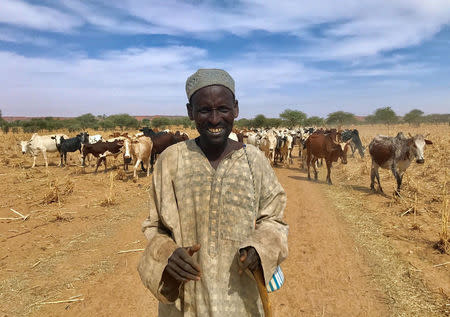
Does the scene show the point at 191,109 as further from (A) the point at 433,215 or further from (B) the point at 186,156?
(A) the point at 433,215

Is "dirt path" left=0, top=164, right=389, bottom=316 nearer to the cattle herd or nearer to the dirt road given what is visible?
the dirt road

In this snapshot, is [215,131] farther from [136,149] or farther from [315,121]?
[315,121]

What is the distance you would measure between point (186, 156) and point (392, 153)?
950cm

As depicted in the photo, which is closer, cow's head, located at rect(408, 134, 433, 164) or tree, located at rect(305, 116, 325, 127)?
cow's head, located at rect(408, 134, 433, 164)

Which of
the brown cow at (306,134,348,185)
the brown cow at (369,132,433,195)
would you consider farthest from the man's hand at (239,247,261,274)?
the brown cow at (306,134,348,185)

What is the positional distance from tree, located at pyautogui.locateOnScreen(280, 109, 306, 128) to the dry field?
140 feet

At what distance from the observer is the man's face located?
1606mm

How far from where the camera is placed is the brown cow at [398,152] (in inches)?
330

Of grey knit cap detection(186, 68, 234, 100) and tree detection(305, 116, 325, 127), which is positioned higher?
tree detection(305, 116, 325, 127)

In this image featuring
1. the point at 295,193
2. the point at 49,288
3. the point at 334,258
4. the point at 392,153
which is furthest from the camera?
the point at 295,193

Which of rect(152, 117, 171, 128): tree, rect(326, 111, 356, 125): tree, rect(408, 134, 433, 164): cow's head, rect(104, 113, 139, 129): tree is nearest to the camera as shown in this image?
rect(408, 134, 433, 164): cow's head

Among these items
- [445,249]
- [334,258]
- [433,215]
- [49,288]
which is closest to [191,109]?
[49,288]

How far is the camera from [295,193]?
32.5 ft

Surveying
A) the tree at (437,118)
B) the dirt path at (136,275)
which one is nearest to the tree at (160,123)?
the dirt path at (136,275)
